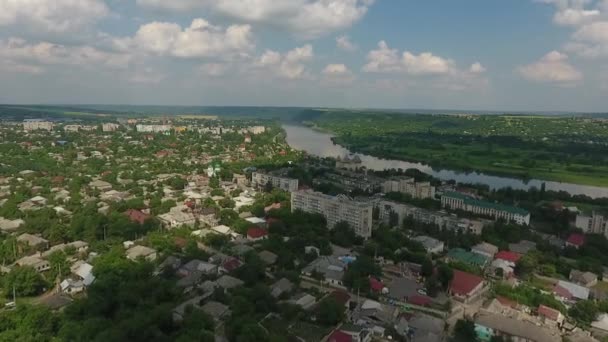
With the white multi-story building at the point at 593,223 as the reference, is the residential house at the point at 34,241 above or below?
below

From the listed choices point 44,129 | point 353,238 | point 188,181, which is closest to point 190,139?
point 44,129

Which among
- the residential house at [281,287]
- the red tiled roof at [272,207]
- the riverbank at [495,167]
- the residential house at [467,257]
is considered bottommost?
the residential house at [467,257]

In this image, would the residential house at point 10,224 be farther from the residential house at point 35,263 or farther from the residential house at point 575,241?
the residential house at point 575,241

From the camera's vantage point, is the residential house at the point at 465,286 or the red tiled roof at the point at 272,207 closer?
the residential house at the point at 465,286

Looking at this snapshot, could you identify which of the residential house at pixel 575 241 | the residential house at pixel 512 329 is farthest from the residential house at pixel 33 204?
the residential house at pixel 575 241

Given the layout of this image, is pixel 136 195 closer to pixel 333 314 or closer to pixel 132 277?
pixel 132 277

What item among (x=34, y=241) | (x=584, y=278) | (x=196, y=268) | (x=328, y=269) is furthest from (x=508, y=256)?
(x=34, y=241)
